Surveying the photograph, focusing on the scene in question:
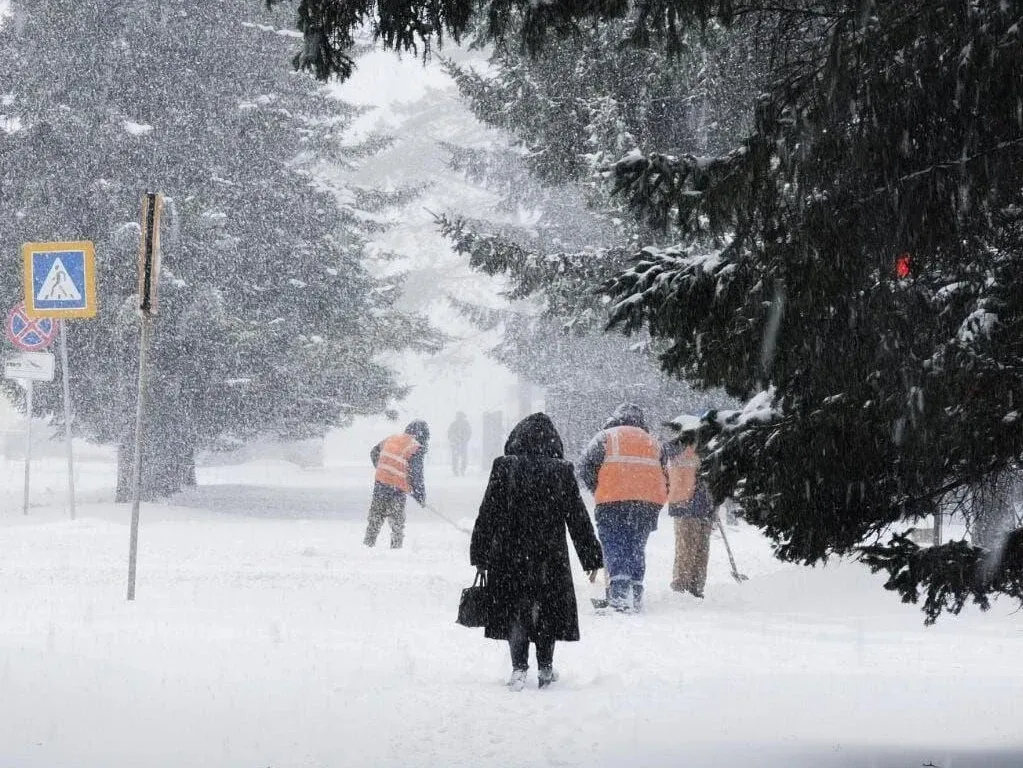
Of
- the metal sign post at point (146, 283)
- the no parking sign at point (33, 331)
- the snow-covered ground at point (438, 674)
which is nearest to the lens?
the snow-covered ground at point (438, 674)

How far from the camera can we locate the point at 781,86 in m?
6.17

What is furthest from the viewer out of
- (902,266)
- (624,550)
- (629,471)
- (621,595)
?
(629,471)

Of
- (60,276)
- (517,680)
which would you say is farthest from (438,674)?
(60,276)

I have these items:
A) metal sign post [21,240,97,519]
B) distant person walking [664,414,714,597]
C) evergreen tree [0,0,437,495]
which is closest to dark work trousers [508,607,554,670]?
distant person walking [664,414,714,597]

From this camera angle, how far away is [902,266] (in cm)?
636

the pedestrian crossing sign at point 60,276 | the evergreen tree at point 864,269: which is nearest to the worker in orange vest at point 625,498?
the pedestrian crossing sign at point 60,276

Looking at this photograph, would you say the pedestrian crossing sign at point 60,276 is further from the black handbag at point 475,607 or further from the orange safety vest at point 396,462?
the black handbag at point 475,607

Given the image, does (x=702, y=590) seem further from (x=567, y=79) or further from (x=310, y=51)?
(x=310, y=51)

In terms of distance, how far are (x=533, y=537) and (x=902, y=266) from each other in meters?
3.38

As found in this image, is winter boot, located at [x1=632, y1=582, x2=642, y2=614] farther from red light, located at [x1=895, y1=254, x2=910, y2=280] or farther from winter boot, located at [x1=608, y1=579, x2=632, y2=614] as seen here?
red light, located at [x1=895, y1=254, x2=910, y2=280]

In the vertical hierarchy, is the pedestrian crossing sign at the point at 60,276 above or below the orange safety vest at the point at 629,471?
above

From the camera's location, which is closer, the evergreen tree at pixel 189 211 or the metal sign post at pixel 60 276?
the metal sign post at pixel 60 276

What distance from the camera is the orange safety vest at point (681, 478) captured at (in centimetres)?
1407

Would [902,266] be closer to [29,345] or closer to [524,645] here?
[524,645]
